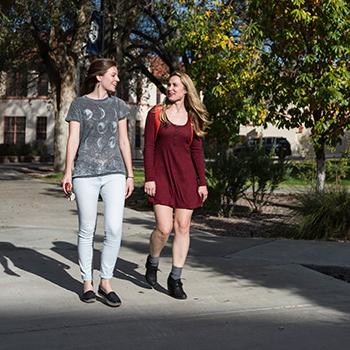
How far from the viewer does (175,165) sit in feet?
18.8

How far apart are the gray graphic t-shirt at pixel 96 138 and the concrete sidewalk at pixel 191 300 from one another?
1.14m

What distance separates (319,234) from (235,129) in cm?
439

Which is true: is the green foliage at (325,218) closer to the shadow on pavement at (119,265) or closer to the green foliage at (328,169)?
the green foliage at (328,169)

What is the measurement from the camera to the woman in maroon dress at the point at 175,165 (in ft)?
18.7

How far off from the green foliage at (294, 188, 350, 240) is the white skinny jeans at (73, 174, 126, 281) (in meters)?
4.63

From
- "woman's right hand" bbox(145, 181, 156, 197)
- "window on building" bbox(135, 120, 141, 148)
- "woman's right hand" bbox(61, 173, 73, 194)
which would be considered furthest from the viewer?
"window on building" bbox(135, 120, 141, 148)

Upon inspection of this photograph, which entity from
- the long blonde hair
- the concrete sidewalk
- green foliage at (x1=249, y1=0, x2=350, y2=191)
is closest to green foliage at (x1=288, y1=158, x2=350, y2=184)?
green foliage at (x1=249, y1=0, x2=350, y2=191)

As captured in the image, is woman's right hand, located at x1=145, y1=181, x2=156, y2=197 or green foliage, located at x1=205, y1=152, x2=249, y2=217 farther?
green foliage, located at x1=205, y1=152, x2=249, y2=217

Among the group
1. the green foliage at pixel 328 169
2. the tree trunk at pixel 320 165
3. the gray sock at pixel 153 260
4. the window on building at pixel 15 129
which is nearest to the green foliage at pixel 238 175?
the green foliage at pixel 328 169

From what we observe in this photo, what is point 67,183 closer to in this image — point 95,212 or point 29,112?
point 95,212

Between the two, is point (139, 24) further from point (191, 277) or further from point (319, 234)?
point (191, 277)

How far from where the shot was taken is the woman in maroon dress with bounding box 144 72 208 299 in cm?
570

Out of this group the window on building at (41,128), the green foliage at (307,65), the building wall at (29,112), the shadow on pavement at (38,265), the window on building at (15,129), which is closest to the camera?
the shadow on pavement at (38,265)

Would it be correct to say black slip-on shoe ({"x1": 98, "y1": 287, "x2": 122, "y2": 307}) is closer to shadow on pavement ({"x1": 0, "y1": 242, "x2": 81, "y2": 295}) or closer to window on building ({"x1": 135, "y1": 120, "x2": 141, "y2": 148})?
shadow on pavement ({"x1": 0, "y1": 242, "x2": 81, "y2": 295})
